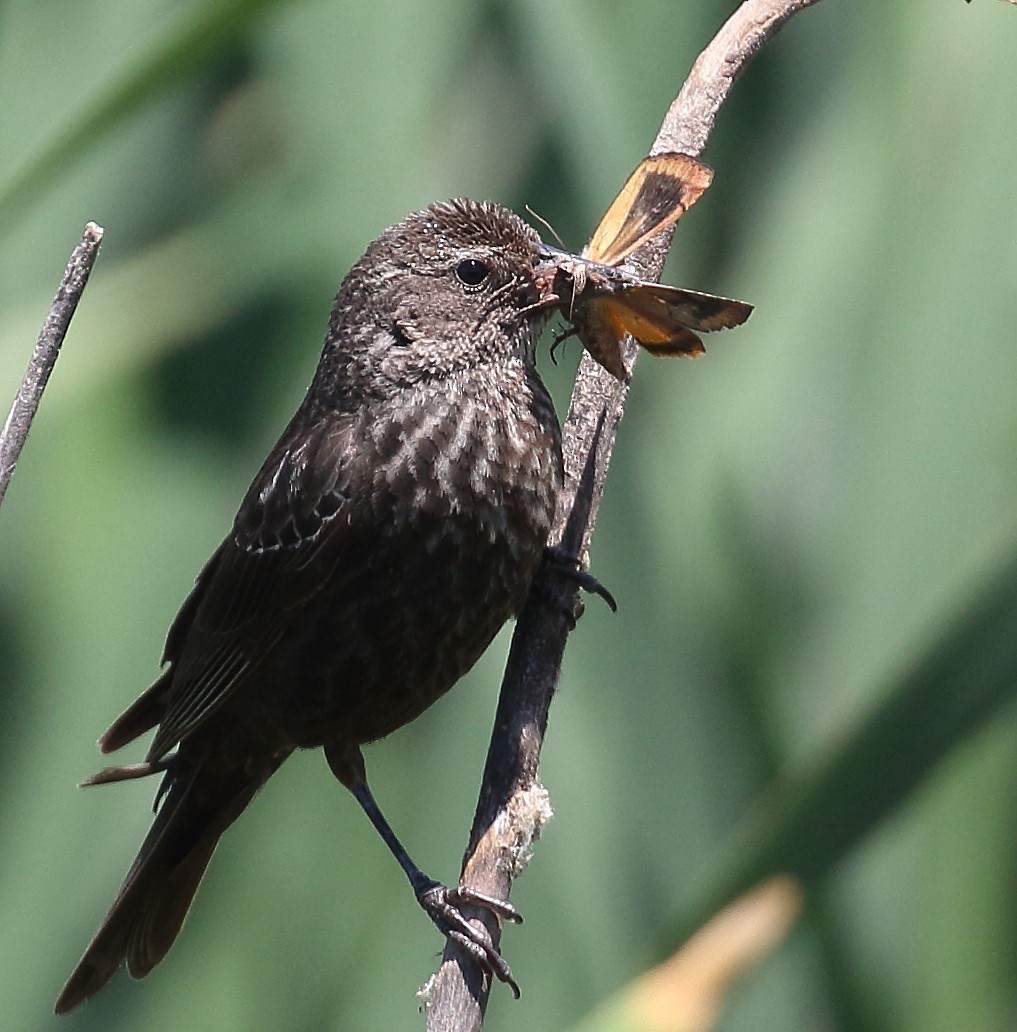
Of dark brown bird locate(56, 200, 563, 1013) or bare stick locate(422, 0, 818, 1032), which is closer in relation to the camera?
bare stick locate(422, 0, 818, 1032)

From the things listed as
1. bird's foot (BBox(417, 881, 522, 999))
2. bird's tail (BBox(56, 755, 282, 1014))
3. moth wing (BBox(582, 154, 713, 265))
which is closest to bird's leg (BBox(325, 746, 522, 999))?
bird's foot (BBox(417, 881, 522, 999))

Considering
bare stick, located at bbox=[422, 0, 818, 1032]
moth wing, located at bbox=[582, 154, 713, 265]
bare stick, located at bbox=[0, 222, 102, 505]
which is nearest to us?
bare stick, located at bbox=[0, 222, 102, 505]

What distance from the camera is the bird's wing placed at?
2.21m

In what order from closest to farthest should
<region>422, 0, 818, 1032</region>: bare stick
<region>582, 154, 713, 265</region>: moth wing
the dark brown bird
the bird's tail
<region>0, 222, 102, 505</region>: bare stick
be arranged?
<region>0, 222, 102, 505</region>: bare stick < <region>422, 0, 818, 1032</region>: bare stick < <region>582, 154, 713, 265</region>: moth wing < the dark brown bird < the bird's tail

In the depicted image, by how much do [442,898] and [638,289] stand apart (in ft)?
2.57

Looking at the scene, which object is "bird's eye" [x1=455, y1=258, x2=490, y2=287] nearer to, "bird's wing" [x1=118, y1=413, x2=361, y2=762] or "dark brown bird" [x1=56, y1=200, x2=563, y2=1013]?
"dark brown bird" [x1=56, y1=200, x2=563, y2=1013]

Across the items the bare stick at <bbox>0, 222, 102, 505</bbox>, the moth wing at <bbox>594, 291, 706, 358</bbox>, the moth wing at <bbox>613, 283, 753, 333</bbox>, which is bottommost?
the bare stick at <bbox>0, 222, 102, 505</bbox>

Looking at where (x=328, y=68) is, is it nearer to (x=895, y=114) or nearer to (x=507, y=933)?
(x=895, y=114)

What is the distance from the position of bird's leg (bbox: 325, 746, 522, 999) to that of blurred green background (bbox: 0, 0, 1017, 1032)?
0.15 ft

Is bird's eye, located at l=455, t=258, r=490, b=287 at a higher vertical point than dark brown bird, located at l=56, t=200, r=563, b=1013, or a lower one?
higher

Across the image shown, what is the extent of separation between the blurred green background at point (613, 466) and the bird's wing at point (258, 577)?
0.06m

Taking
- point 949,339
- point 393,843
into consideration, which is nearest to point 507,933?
point 393,843

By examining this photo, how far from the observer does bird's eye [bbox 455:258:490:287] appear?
2189mm

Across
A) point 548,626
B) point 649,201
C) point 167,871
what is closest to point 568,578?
point 548,626
